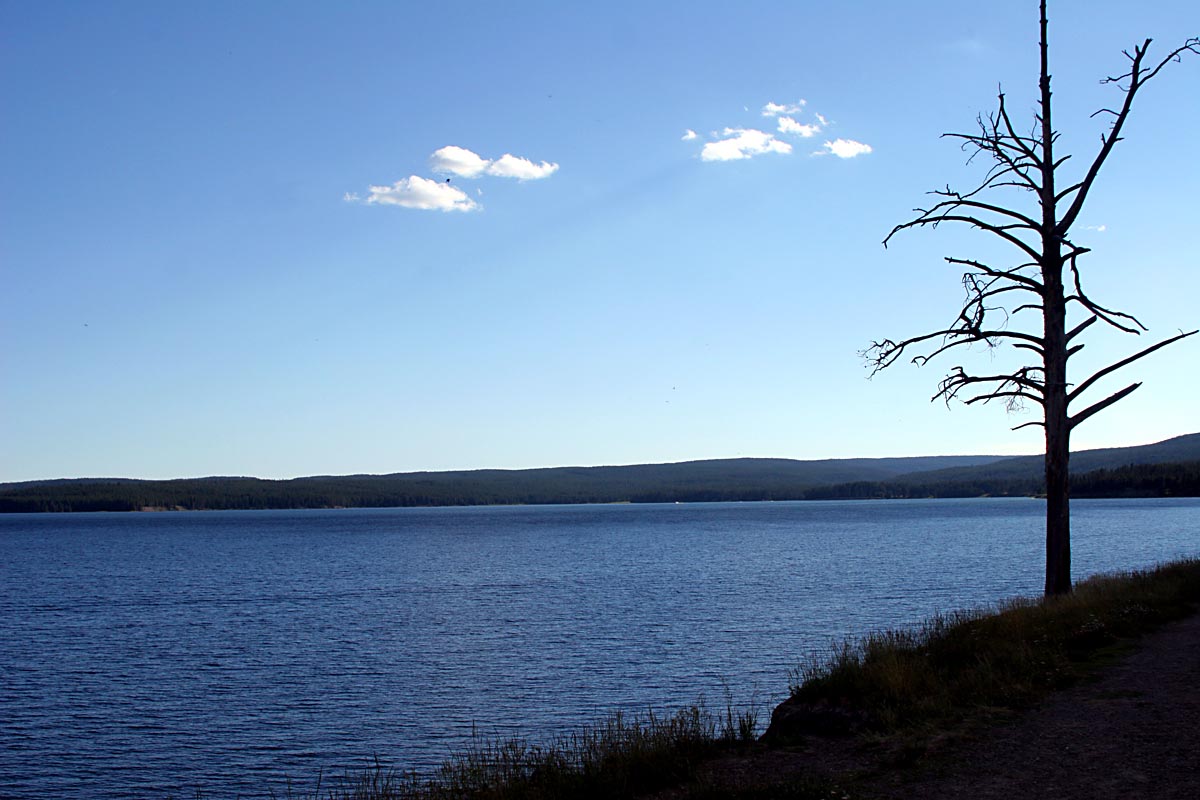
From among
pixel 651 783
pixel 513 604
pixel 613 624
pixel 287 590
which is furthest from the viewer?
pixel 287 590

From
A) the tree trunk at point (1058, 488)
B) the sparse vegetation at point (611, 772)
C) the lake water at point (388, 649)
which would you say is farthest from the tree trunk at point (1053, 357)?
the sparse vegetation at point (611, 772)

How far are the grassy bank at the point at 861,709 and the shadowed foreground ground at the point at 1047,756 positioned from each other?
16.1 inches

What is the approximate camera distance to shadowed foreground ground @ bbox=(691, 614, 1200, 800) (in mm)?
9031

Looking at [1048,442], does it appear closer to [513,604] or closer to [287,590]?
[513,604]

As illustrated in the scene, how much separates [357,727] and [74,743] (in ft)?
22.5

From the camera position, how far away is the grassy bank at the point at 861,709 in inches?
415

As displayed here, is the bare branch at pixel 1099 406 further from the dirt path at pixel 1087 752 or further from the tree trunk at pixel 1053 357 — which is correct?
the dirt path at pixel 1087 752

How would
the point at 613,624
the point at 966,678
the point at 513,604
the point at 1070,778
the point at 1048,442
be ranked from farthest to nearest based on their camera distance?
the point at 513,604 < the point at 613,624 < the point at 1048,442 < the point at 966,678 < the point at 1070,778

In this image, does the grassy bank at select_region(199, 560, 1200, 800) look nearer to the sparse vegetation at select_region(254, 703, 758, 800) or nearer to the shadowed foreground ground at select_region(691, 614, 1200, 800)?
the sparse vegetation at select_region(254, 703, 758, 800)

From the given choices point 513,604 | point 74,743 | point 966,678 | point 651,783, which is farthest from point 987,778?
point 513,604

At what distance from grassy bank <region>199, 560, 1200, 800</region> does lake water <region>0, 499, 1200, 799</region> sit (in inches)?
182

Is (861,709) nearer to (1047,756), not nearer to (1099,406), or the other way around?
(1047,756)

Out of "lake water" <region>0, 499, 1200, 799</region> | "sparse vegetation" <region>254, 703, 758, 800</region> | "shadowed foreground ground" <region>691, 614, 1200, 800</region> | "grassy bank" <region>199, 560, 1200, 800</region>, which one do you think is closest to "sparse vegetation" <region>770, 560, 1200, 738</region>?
"grassy bank" <region>199, 560, 1200, 800</region>

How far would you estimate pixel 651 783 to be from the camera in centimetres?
1042
